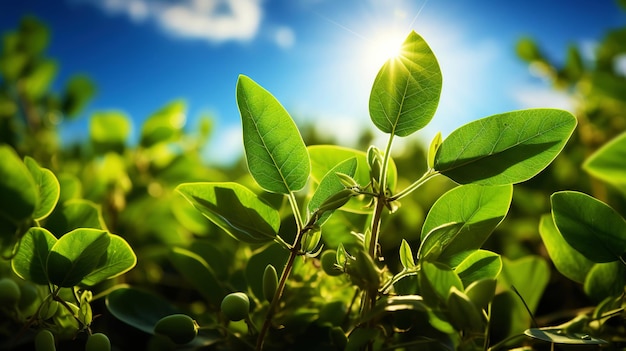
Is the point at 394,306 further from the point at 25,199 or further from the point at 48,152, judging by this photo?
the point at 48,152

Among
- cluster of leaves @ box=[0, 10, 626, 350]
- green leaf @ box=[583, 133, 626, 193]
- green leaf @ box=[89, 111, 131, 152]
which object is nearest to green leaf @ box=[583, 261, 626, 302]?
cluster of leaves @ box=[0, 10, 626, 350]

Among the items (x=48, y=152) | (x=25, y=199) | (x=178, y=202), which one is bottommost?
(x=48, y=152)

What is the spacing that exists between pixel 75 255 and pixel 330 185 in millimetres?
276

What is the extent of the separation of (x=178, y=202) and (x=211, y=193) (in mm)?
534

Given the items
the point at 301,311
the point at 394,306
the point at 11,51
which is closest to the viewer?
the point at 394,306

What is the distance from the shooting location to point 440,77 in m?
0.46

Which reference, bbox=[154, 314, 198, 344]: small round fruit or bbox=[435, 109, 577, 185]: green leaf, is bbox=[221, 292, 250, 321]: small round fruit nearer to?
bbox=[154, 314, 198, 344]: small round fruit

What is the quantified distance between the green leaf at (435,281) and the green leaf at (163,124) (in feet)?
3.07

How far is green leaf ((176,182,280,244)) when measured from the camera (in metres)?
0.52

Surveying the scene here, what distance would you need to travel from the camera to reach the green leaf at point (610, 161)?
661mm

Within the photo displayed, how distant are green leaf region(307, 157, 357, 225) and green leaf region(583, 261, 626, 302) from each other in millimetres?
357

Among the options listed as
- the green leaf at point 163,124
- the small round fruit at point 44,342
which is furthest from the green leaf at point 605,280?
the green leaf at point 163,124

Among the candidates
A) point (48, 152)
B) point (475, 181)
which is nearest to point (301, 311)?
point (475, 181)

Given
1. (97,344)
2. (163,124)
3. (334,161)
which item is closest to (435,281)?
(334,161)
